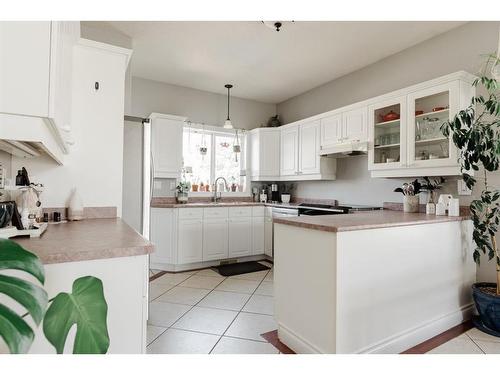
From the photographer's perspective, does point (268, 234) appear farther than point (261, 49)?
Yes

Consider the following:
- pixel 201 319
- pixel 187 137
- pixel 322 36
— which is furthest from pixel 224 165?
pixel 201 319

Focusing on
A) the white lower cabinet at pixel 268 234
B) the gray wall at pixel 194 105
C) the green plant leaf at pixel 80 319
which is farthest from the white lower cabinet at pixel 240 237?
the green plant leaf at pixel 80 319

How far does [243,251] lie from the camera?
4340 millimetres

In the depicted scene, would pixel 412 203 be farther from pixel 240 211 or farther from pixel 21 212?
pixel 21 212

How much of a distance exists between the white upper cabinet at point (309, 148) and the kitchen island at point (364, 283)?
2.02 metres

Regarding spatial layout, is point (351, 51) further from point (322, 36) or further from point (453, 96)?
point (453, 96)

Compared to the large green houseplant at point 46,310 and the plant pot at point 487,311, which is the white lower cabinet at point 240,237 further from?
the large green houseplant at point 46,310

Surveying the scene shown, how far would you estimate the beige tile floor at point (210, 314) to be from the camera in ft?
6.70

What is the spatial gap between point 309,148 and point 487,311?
2740 mm

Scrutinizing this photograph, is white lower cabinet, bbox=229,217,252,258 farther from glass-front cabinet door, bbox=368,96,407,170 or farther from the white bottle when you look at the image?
the white bottle

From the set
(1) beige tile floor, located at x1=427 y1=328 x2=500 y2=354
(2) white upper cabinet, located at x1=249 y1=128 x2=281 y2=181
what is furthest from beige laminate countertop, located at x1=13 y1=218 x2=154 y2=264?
(2) white upper cabinet, located at x1=249 y1=128 x2=281 y2=181

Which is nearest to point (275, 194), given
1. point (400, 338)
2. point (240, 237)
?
point (240, 237)

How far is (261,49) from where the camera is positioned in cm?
336
